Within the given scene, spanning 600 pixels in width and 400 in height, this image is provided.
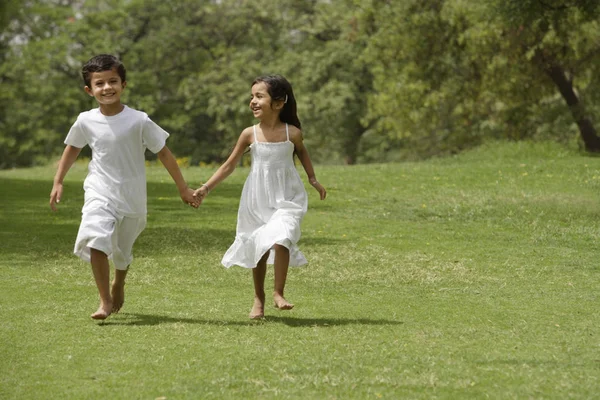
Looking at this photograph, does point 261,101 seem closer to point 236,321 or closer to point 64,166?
point 64,166

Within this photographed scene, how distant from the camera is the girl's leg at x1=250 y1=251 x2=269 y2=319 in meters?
8.18

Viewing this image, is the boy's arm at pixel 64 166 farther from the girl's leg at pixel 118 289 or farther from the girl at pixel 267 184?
the girl at pixel 267 184

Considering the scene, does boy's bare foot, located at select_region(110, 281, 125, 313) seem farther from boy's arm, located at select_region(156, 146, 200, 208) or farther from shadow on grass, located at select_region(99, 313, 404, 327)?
boy's arm, located at select_region(156, 146, 200, 208)

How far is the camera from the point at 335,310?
8734 mm

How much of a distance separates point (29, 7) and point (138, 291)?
46.0 m

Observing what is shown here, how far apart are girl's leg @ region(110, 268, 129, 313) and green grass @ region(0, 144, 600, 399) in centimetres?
9

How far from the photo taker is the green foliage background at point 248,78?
32750 millimetres

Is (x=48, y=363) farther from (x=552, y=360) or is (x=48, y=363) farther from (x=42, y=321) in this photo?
(x=552, y=360)

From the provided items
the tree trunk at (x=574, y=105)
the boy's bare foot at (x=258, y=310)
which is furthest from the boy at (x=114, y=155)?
the tree trunk at (x=574, y=105)

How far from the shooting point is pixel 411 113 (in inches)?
1328

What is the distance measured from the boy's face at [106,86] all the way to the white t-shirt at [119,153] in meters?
0.15

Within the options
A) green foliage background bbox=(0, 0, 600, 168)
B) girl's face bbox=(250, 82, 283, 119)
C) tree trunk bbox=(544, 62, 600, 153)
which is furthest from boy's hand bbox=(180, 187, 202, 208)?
green foliage background bbox=(0, 0, 600, 168)

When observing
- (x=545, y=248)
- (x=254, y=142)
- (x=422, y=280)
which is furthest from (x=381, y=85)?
(x=254, y=142)

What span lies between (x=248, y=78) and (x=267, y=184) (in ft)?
140
